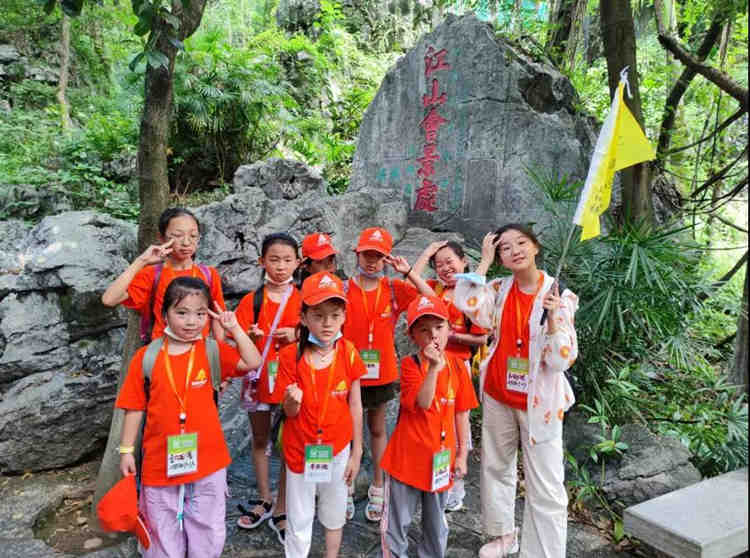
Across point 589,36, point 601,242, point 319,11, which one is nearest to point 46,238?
point 601,242

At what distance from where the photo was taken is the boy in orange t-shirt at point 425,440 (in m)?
2.36

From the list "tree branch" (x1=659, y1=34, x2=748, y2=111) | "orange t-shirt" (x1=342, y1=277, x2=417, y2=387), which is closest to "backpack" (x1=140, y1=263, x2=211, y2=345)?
"orange t-shirt" (x1=342, y1=277, x2=417, y2=387)

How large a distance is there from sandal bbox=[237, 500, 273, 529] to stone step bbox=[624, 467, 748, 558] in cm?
209

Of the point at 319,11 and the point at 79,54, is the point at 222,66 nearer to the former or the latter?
the point at 319,11

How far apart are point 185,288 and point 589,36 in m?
10.7

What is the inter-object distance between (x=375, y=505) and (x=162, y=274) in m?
1.95

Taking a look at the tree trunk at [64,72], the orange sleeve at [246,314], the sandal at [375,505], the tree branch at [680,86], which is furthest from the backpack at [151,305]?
the tree trunk at [64,72]

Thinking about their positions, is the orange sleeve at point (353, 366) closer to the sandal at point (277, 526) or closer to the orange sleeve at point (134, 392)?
the orange sleeve at point (134, 392)

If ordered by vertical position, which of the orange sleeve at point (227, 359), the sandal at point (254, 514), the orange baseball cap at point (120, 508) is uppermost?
the orange sleeve at point (227, 359)

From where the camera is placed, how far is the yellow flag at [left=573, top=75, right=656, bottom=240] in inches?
96.3

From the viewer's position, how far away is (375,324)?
3.13m

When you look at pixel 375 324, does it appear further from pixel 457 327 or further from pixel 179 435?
pixel 179 435

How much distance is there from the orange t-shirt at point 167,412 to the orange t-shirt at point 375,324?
1001mm

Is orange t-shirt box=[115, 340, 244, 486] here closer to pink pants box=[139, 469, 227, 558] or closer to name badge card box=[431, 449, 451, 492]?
pink pants box=[139, 469, 227, 558]
